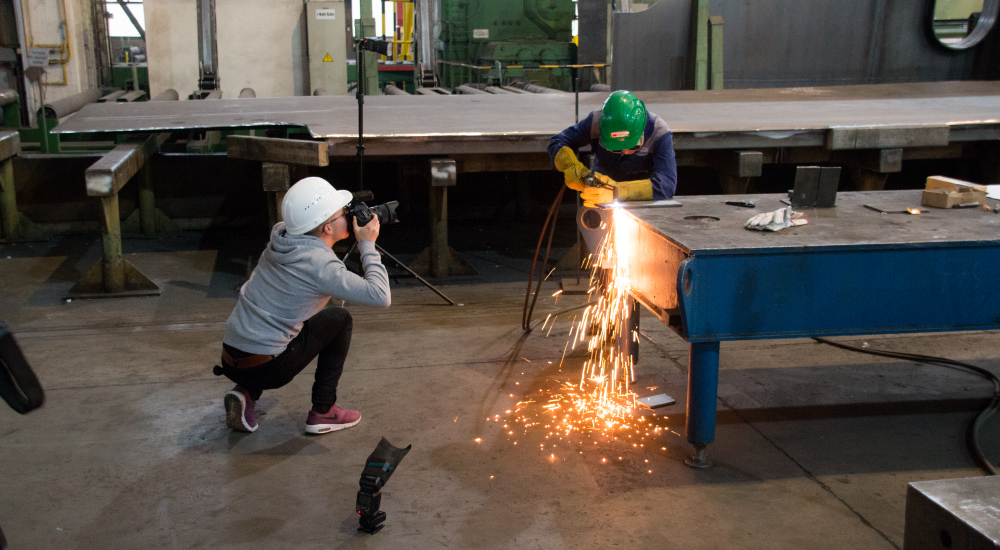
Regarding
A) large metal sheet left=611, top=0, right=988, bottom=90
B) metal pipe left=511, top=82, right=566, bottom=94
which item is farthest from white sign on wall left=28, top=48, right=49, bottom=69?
large metal sheet left=611, top=0, right=988, bottom=90

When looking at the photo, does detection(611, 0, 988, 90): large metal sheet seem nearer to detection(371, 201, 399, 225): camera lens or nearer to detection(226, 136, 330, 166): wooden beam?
detection(226, 136, 330, 166): wooden beam

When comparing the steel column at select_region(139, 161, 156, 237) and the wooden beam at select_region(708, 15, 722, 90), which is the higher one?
the wooden beam at select_region(708, 15, 722, 90)

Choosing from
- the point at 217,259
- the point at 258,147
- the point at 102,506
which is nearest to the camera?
the point at 102,506

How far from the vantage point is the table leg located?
9.98 feet

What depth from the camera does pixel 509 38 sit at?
1464cm

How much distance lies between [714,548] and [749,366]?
1867 mm

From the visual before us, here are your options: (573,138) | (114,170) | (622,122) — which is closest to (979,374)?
(622,122)

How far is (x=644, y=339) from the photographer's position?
4.82 metres

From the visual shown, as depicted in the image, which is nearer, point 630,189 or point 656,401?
point 656,401

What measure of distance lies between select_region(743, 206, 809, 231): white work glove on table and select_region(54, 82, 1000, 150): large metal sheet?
2485 mm

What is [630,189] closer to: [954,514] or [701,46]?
[954,514]

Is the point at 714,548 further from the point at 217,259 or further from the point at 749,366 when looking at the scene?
the point at 217,259

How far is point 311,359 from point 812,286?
2045mm

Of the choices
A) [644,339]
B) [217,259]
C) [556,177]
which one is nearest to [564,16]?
[556,177]
